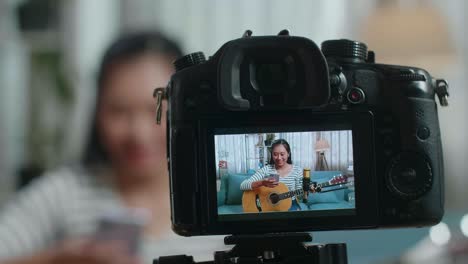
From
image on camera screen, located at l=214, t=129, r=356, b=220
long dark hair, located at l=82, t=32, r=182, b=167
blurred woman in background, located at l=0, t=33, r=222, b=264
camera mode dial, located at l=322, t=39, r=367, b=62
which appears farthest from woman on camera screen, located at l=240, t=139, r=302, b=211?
long dark hair, located at l=82, t=32, r=182, b=167

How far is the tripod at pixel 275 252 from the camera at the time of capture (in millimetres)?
845

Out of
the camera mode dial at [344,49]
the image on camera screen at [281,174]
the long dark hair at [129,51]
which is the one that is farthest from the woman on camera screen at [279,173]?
the long dark hair at [129,51]

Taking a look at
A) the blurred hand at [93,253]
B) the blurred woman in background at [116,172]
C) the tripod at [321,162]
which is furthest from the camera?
the blurred woman in background at [116,172]

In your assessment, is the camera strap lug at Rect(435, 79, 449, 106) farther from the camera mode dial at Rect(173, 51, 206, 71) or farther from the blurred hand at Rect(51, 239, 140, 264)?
the blurred hand at Rect(51, 239, 140, 264)

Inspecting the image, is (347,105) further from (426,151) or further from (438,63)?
(438,63)

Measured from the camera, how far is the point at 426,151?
88cm

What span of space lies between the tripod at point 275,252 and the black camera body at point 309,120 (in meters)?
0.01

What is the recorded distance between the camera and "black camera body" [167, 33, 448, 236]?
84cm

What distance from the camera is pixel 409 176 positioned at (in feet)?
2.85

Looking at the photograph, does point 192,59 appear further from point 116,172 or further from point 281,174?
point 116,172

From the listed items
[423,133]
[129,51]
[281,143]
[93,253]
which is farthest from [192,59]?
[129,51]

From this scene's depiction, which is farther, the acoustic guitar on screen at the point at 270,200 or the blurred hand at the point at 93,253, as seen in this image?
the blurred hand at the point at 93,253

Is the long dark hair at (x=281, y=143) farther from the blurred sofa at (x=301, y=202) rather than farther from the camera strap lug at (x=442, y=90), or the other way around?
the camera strap lug at (x=442, y=90)

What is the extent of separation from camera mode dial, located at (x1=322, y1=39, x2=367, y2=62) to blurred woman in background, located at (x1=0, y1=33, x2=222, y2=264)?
135cm
